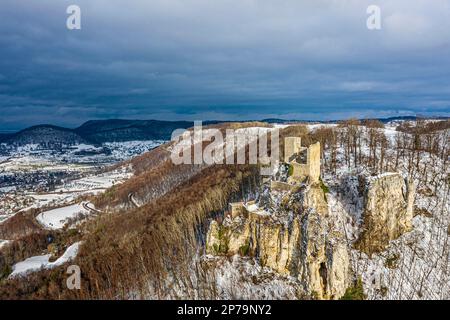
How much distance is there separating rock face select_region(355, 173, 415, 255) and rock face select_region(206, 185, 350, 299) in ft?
21.5

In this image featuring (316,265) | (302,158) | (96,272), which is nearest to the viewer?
(316,265)

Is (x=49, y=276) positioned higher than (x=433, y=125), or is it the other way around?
(x=433, y=125)

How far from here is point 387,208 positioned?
44.7 metres

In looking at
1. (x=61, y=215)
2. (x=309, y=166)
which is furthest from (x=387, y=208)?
(x=61, y=215)

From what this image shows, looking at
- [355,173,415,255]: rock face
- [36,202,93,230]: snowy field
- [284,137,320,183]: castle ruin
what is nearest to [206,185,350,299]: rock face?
[284,137,320,183]: castle ruin

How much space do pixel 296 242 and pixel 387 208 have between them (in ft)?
47.7

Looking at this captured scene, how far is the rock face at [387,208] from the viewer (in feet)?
144

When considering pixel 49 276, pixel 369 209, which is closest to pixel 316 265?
pixel 369 209

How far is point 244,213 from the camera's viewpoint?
147ft

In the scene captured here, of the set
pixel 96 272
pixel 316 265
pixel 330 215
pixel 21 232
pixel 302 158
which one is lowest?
pixel 21 232

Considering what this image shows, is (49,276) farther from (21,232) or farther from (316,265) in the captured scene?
(21,232)

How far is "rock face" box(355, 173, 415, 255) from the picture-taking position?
4388 cm

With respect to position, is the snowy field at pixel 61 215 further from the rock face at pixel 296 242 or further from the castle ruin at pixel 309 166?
the castle ruin at pixel 309 166

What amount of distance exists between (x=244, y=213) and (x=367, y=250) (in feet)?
54.2
